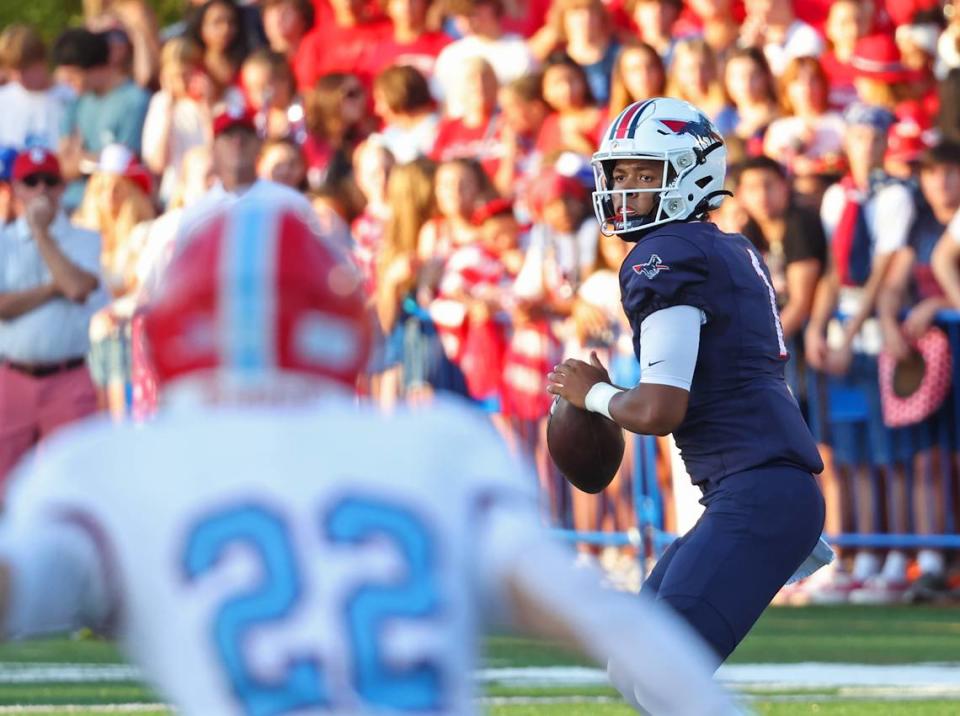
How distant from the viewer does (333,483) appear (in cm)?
234

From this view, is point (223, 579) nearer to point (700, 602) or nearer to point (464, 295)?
point (700, 602)

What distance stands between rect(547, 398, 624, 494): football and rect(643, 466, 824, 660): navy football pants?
371 mm

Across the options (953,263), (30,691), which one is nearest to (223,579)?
(30,691)

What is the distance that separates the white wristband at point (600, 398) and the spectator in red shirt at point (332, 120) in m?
7.33

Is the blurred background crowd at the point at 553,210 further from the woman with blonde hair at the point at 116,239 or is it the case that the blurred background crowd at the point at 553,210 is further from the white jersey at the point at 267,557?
the white jersey at the point at 267,557

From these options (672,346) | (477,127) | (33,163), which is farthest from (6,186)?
(672,346)

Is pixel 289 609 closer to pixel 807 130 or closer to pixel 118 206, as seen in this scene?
pixel 807 130

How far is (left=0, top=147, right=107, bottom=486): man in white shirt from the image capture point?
1008 cm

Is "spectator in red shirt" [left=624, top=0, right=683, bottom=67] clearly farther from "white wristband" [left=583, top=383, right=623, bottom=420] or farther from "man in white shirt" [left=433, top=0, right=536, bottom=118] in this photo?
"white wristband" [left=583, top=383, right=623, bottom=420]

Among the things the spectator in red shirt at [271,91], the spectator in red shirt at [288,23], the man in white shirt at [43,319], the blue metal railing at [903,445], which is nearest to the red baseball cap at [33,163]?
the man in white shirt at [43,319]

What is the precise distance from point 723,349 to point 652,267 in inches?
10.7

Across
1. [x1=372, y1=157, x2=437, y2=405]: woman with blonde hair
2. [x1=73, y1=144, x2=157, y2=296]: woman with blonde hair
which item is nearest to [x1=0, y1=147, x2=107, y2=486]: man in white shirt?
[x1=73, y1=144, x2=157, y2=296]: woman with blonde hair

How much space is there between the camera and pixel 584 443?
5.43 metres

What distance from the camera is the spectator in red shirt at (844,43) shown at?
11289mm
